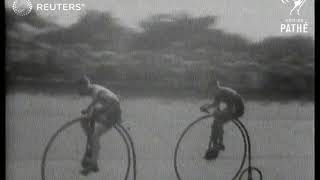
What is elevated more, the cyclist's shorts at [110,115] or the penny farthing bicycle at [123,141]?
the cyclist's shorts at [110,115]

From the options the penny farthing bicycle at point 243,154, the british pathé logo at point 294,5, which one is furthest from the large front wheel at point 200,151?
the british pathé logo at point 294,5

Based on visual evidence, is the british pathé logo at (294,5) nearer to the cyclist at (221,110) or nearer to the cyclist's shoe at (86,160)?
the cyclist at (221,110)

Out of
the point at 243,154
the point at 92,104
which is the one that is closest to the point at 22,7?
the point at 92,104

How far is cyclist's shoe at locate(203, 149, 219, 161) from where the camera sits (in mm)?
1455

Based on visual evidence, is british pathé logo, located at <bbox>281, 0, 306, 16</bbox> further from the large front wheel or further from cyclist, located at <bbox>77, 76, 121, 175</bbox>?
cyclist, located at <bbox>77, 76, 121, 175</bbox>

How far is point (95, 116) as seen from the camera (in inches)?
56.8

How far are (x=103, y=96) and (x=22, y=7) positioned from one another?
334mm

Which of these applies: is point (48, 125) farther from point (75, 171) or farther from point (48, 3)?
point (48, 3)

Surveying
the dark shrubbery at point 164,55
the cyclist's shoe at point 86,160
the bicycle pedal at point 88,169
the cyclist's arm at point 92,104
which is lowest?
the bicycle pedal at point 88,169

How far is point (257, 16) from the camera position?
146 cm

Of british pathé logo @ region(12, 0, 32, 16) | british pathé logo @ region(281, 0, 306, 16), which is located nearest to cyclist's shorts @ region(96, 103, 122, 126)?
british pathé logo @ region(12, 0, 32, 16)

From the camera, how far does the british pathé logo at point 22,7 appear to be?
1432mm

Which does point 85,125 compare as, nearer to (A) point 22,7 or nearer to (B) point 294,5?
(A) point 22,7
